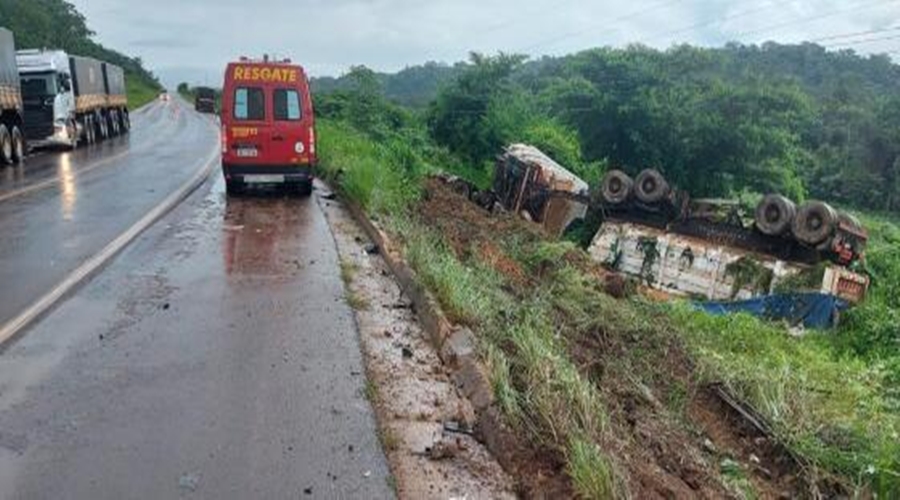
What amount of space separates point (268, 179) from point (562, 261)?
19.3 ft

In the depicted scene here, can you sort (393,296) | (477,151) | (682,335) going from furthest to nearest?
(477,151) → (682,335) → (393,296)

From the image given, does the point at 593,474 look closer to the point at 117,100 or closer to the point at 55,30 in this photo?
the point at 117,100

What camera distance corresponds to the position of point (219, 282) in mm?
8852

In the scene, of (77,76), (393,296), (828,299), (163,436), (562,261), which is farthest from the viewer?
(77,76)

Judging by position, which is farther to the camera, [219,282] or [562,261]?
[562,261]

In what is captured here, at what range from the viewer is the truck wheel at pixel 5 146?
72.5ft

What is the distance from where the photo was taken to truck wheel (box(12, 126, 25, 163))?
2305 cm

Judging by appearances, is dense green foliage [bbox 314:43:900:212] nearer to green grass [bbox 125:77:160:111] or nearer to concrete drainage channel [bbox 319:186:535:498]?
concrete drainage channel [bbox 319:186:535:498]

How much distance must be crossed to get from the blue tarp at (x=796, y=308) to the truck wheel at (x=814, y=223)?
71.1 inches

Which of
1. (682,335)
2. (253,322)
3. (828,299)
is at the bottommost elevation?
(828,299)

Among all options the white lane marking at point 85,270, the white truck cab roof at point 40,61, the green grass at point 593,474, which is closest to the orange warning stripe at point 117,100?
the white truck cab roof at point 40,61

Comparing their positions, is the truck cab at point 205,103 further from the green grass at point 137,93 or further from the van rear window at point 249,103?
the van rear window at point 249,103

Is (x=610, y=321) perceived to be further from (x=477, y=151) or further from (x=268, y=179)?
(x=477, y=151)

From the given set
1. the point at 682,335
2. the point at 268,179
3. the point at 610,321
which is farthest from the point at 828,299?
the point at 268,179
